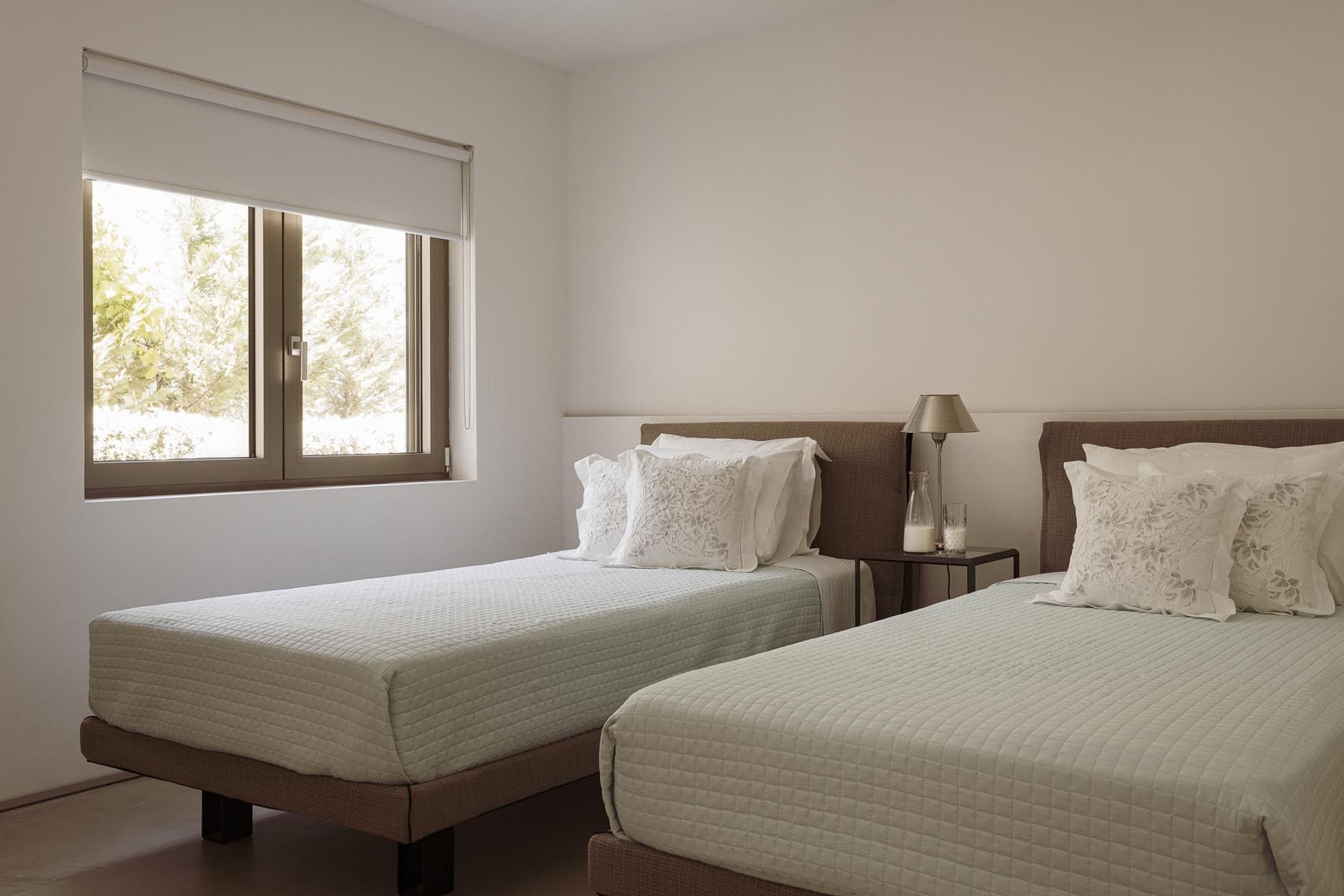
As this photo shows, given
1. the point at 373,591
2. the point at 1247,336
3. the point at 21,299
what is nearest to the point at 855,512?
the point at 1247,336

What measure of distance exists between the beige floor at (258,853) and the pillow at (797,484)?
43.8 inches

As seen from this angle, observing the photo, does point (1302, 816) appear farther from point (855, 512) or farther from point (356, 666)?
point (855, 512)

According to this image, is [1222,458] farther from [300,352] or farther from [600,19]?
[300,352]

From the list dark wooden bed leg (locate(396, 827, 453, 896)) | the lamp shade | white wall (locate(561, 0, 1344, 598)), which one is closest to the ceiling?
white wall (locate(561, 0, 1344, 598))

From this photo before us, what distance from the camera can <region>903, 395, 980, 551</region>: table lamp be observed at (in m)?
3.58

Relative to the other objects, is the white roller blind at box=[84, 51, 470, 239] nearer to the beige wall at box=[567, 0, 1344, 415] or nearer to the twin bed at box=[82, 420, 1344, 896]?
the beige wall at box=[567, 0, 1344, 415]

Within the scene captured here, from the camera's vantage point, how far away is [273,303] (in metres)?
3.99

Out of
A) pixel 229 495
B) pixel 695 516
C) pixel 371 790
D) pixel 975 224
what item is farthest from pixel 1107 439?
pixel 229 495

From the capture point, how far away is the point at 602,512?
3.91m

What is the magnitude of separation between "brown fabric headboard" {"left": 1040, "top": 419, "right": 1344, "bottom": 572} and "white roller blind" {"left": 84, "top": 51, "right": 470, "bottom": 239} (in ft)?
7.97

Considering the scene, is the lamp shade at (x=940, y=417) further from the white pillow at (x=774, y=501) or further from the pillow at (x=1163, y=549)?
the pillow at (x=1163, y=549)

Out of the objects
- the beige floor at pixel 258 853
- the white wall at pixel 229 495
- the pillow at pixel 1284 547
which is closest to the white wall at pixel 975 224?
the white wall at pixel 229 495

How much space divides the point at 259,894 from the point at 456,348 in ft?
8.32

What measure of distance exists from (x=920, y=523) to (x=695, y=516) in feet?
2.37
